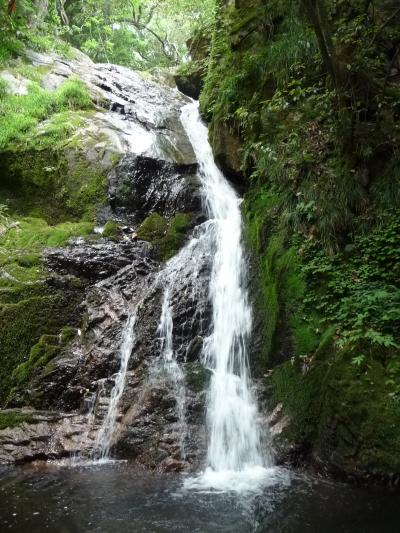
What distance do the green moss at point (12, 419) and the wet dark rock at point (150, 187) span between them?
5187mm

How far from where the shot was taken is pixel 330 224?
5.92 meters

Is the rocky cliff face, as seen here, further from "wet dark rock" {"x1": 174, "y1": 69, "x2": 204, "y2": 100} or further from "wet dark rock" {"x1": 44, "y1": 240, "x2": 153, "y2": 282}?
"wet dark rock" {"x1": 174, "y1": 69, "x2": 204, "y2": 100}

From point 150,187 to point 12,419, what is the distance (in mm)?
6114

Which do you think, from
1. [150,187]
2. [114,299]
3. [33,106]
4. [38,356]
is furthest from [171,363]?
[33,106]

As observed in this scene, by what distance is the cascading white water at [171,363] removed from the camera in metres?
5.53

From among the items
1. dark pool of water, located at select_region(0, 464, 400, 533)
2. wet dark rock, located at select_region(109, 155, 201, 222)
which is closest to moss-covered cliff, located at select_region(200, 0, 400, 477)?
dark pool of water, located at select_region(0, 464, 400, 533)

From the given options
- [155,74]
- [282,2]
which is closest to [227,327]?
[282,2]

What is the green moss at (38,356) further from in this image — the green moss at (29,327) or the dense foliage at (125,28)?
the dense foliage at (125,28)

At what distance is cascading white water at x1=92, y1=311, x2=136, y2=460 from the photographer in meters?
5.50

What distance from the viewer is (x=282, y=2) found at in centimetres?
824

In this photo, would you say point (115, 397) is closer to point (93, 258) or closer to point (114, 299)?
point (114, 299)

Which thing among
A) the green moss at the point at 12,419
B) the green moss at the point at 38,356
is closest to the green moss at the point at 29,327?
the green moss at the point at 38,356

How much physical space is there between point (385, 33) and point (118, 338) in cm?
647

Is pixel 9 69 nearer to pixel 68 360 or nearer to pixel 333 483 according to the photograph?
pixel 68 360
